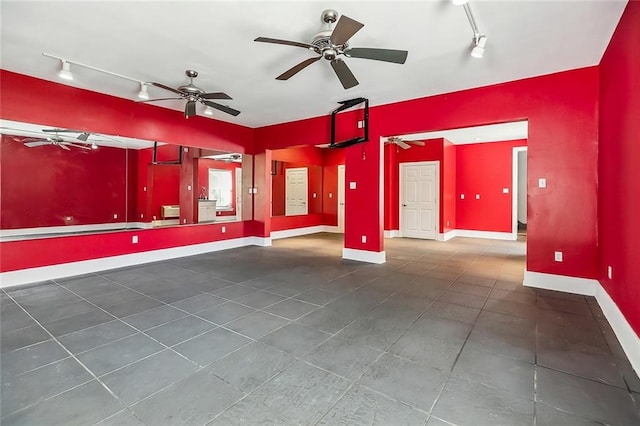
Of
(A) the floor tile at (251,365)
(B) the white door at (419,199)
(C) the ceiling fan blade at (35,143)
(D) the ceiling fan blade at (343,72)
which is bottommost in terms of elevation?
(A) the floor tile at (251,365)

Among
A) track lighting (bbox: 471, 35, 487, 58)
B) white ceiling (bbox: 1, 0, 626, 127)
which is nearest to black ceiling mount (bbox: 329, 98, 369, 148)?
white ceiling (bbox: 1, 0, 626, 127)

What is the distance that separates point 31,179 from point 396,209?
7.96 meters

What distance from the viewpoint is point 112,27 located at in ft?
9.46

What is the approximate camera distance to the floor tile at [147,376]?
1.78m

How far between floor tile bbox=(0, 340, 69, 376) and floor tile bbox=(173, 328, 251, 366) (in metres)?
0.84

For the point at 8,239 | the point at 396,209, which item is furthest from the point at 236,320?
the point at 396,209

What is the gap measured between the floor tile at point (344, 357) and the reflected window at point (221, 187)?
525 cm

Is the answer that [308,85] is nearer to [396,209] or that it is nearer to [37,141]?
[37,141]

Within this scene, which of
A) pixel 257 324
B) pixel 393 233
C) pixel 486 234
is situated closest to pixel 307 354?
pixel 257 324

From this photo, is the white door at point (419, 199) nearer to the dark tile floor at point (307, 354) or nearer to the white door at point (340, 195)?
the white door at point (340, 195)

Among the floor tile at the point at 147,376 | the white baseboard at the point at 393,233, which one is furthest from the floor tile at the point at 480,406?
the white baseboard at the point at 393,233

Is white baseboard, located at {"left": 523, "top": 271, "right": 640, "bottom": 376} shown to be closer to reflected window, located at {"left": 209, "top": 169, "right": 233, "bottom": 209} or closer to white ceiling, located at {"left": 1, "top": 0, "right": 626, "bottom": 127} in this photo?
white ceiling, located at {"left": 1, "top": 0, "right": 626, "bottom": 127}

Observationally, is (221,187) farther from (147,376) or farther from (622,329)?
(622,329)

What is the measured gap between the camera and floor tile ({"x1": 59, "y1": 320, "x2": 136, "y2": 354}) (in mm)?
2334
